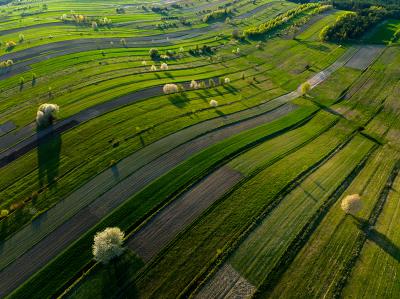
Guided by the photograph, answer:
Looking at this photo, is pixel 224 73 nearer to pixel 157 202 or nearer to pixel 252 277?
pixel 157 202

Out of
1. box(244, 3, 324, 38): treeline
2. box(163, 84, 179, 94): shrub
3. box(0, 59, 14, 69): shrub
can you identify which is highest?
box(0, 59, 14, 69): shrub

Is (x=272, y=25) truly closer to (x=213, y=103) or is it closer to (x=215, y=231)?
(x=213, y=103)

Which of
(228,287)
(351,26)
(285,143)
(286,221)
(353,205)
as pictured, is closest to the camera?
(228,287)

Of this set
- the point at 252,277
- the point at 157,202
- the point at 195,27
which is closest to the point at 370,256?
the point at 252,277

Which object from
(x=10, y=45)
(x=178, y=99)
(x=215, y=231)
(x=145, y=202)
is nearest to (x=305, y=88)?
(x=178, y=99)

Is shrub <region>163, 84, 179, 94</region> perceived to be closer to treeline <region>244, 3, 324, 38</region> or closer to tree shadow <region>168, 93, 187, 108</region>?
tree shadow <region>168, 93, 187, 108</region>

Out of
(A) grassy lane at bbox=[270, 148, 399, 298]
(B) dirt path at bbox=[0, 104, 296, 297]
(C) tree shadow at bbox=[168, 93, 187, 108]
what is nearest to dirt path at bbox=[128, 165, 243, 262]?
(B) dirt path at bbox=[0, 104, 296, 297]
